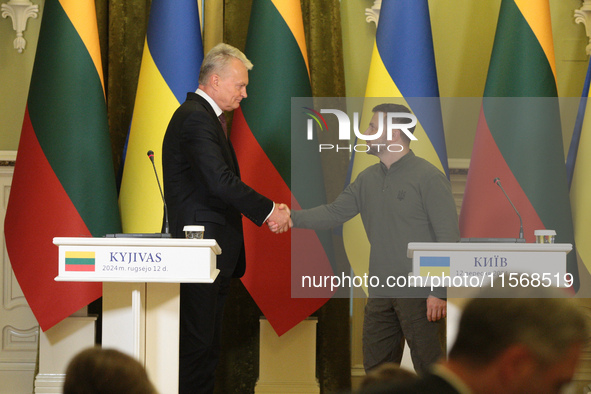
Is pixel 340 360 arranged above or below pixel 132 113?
below

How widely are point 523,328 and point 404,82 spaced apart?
291 centimetres

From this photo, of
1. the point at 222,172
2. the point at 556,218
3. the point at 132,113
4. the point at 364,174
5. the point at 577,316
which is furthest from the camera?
the point at 132,113

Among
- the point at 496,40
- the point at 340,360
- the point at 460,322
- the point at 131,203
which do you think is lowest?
the point at 340,360

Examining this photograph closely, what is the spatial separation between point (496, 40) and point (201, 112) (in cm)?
179

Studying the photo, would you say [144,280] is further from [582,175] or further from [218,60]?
[582,175]

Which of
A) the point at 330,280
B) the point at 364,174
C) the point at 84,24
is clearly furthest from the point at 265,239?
the point at 84,24

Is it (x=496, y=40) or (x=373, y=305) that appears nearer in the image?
(x=373, y=305)

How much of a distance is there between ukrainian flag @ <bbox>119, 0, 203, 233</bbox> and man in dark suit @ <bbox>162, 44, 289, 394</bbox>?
0.52 metres

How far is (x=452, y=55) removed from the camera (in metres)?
A: 4.06

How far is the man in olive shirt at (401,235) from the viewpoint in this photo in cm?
288

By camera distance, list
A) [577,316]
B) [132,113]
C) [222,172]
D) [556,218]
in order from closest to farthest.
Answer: [577,316] < [222,172] < [556,218] < [132,113]

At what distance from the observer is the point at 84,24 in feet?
11.5

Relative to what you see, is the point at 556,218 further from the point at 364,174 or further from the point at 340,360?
the point at 340,360

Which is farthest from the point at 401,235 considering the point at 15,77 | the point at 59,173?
the point at 15,77
